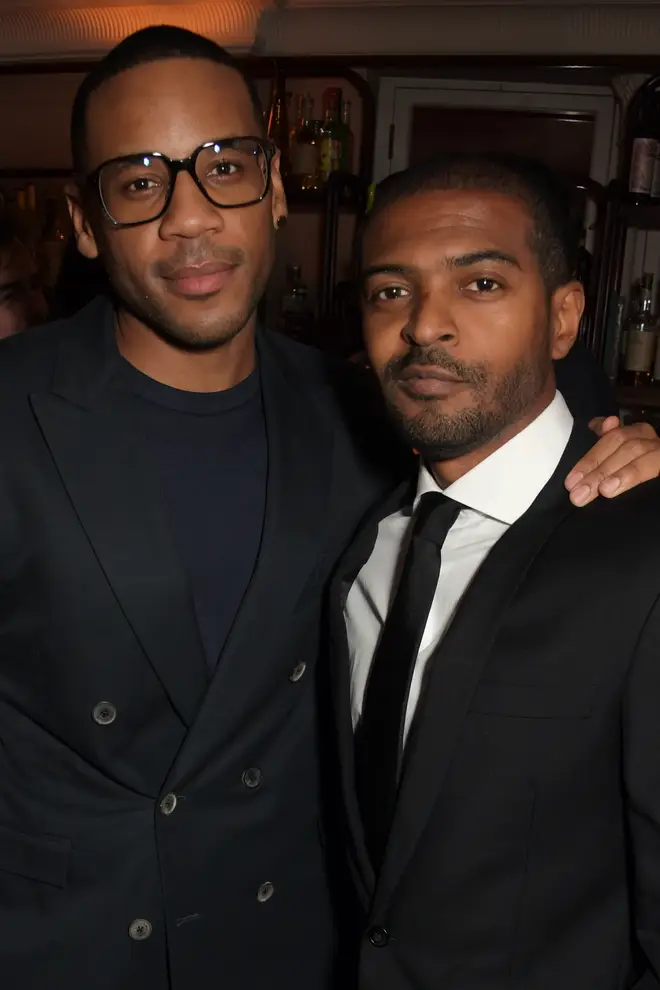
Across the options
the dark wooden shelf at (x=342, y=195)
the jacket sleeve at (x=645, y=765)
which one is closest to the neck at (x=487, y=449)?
the jacket sleeve at (x=645, y=765)

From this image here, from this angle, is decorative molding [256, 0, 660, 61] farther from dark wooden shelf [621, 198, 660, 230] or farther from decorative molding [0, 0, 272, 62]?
dark wooden shelf [621, 198, 660, 230]

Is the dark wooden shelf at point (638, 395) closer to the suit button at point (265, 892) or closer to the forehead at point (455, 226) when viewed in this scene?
the forehead at point (455, 226)

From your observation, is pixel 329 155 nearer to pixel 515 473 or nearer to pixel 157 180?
pixel 157 180

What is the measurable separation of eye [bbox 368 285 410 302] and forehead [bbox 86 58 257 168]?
→ 1.08 feet

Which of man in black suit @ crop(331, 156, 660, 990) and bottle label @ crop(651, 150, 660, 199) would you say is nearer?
man in black suit @ crop(331, 156, 660, 990)

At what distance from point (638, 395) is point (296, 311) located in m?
1.43

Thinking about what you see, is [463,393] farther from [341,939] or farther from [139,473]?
[341,939]

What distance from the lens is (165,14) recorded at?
3740mm

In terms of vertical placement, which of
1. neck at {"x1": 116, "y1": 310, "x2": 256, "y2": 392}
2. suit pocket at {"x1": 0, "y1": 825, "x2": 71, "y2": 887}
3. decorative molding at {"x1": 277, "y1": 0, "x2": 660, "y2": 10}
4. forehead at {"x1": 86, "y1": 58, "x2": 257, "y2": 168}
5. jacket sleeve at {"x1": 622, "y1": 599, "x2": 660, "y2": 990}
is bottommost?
suit pocket at {"x1": 0, "y1": 825, "x2": 71, "y2": 887}

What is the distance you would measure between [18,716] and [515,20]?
3200 mm

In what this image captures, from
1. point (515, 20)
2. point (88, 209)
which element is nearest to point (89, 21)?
point (515, 20)

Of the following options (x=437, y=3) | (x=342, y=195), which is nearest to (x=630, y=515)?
(x=342, y=195)

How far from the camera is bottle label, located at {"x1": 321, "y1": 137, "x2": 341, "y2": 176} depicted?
12.0 feet

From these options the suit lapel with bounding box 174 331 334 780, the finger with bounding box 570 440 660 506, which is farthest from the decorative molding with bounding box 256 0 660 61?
the finger with bounding box 570 440 660 506
